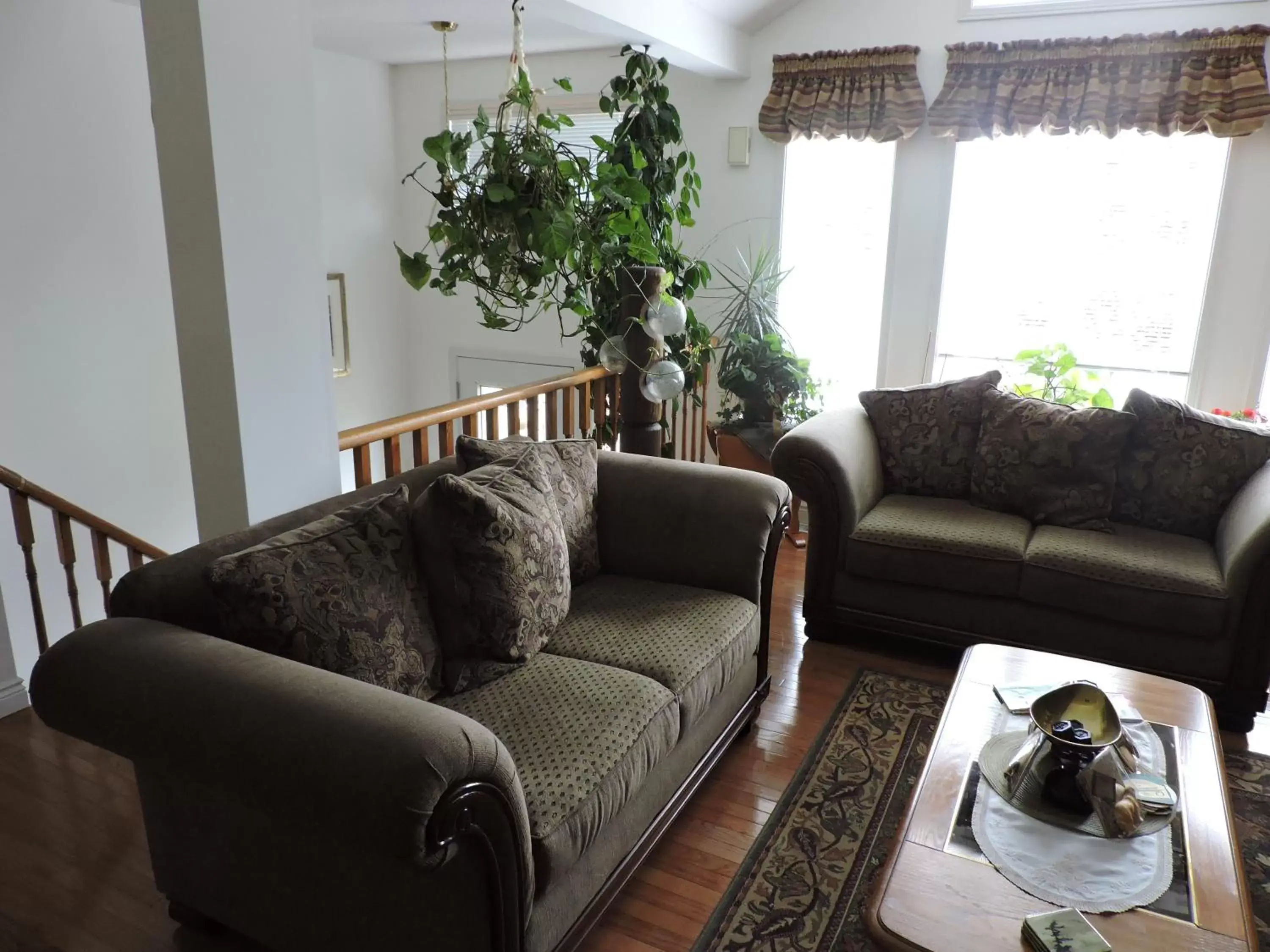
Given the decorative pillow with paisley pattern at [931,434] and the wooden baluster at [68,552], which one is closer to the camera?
the wooden baluster at [68,552]

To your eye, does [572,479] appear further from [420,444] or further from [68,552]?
[68,552]

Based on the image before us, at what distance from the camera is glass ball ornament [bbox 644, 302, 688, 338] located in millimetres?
3025

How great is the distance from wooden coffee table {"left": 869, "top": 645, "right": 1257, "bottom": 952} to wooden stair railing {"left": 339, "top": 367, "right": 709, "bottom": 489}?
160cm

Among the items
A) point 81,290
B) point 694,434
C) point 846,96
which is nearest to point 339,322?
point 81,290

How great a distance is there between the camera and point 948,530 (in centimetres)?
314

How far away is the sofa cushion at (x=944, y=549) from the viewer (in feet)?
9.92

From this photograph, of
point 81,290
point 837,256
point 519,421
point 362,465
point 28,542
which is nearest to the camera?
point 362,465

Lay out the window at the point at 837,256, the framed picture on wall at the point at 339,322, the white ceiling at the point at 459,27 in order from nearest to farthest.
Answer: the white ceiling at the point at 459,27 → the window at the point at 837,256 → the framed picture on wall at the point at 339,322

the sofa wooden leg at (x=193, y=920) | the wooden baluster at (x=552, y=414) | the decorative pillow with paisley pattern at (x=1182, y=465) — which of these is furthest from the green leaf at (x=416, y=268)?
the decorative pillow with paisley pattern at (x=1182, y=465)

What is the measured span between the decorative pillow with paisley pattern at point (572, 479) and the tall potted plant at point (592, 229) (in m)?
0.40

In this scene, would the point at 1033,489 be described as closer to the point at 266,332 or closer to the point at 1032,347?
the point at 1032,347

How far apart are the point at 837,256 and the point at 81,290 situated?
3453mm

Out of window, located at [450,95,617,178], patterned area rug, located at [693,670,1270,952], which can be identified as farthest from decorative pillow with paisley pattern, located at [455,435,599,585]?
window, located at [450,95,617,178]

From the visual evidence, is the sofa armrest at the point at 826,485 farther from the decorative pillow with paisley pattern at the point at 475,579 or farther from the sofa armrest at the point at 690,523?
the decorative pillow with paisley pattern at the point at 475,579
